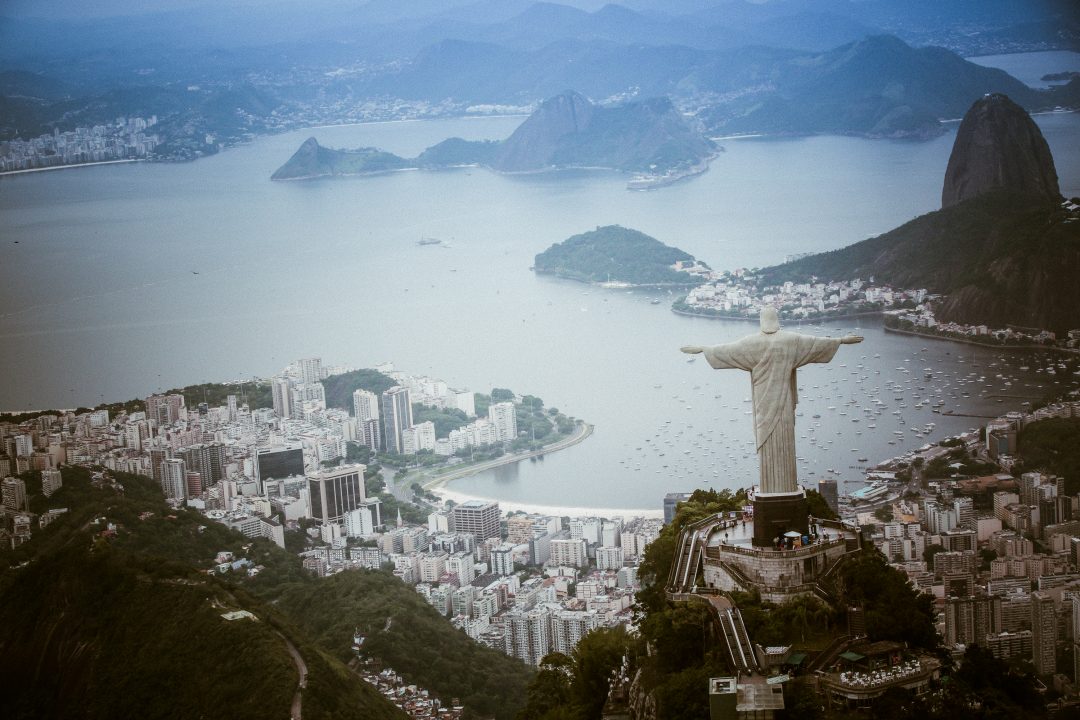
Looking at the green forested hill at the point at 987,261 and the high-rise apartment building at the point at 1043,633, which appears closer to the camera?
the high-rise apartment building at the point at 1043,633

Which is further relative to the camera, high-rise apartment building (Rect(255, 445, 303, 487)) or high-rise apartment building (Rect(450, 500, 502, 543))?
high-rise apartment building (Rect(255, 445, 303, 487))

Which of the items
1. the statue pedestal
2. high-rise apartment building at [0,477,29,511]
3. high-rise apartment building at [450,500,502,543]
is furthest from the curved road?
high-rise apartment building at [450,500,502,543]

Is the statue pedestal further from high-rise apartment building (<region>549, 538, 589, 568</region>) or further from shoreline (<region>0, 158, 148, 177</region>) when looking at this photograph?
shoreline (<region>0, 158, 148, 177</region>)

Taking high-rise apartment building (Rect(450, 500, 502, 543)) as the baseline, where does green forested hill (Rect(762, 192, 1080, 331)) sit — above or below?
above

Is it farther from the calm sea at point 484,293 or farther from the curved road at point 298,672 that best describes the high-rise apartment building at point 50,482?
the curved road at point 298,672

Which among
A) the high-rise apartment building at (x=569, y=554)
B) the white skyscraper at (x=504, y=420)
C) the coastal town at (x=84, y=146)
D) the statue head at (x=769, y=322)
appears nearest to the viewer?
the statue head at (x=769, y=322)

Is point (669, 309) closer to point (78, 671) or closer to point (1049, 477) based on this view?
point (1049, 477)

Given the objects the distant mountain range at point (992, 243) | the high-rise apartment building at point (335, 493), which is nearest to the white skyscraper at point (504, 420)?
the high-rise apartment building at point (335, 493)

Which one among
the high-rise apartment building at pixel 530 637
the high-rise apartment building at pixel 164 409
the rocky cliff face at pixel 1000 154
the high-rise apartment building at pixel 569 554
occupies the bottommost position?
the high-rise apartment building at pixel 530 637
